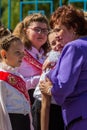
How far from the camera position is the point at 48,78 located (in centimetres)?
375

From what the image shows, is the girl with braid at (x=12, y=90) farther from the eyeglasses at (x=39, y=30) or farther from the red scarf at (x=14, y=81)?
the eyeglasses at (x=39, y=30)

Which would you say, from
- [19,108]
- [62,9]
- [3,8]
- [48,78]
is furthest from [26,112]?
[3,8]

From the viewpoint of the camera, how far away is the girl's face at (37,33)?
5.10 metres

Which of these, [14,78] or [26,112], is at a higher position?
[14,78]

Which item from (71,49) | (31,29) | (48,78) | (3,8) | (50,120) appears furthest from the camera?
(3,8)

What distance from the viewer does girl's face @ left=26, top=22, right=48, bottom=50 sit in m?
5.10

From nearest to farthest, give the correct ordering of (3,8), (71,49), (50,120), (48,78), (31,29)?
(71,49) < (48,78) < (50,120) < (31,29) < (3,8)

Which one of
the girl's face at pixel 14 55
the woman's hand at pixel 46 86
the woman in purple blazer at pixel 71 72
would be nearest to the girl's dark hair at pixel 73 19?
the woman in purple blazer at pixel 71 72

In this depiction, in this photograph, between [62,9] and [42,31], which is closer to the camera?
[62,9]

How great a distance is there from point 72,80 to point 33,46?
1647 millimetres

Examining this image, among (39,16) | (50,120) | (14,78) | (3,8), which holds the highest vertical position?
(39,16)

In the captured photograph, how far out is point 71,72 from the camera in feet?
11.5

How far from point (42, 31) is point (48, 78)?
4.78 feet

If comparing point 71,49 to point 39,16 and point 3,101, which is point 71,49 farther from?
point 39,16
